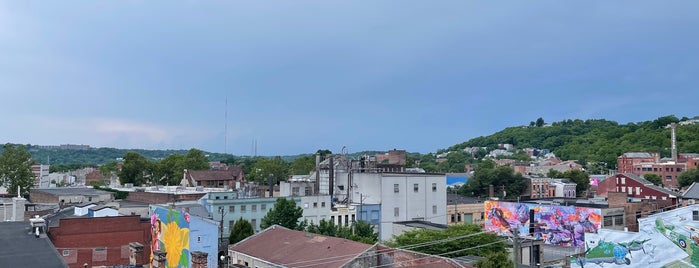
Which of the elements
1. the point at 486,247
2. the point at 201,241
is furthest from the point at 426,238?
the point at 201,241

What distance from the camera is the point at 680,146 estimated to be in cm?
17100

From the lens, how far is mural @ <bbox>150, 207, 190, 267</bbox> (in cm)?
3366

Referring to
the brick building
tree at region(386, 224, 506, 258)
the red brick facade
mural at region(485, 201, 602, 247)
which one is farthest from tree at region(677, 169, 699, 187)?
the red brick facade

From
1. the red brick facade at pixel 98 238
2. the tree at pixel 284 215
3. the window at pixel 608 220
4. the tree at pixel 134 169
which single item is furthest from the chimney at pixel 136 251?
the tree at pixel 134 169

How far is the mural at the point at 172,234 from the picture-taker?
33.7m

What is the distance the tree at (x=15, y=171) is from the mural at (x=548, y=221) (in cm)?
7065

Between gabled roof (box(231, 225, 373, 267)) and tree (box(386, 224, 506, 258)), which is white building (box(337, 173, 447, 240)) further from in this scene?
gabled roof (box(231, 225, 373, 267))

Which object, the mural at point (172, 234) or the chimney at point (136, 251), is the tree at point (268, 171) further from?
the chimney at point (136, 251)

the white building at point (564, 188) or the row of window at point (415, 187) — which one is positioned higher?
the row of window at point (415, 187)

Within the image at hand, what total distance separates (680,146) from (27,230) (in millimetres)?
188904

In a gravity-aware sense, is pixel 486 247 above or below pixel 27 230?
below

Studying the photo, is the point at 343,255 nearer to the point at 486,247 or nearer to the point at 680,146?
the point at 486,247

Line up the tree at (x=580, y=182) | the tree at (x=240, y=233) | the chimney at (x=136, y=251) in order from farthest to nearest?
the tree at (x=580, y=182)
the tree at (x=240, y=233)
the chimney at (x=136, y=251)

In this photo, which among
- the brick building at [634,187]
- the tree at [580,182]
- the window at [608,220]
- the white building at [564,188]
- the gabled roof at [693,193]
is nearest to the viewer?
the window at [608,220]
